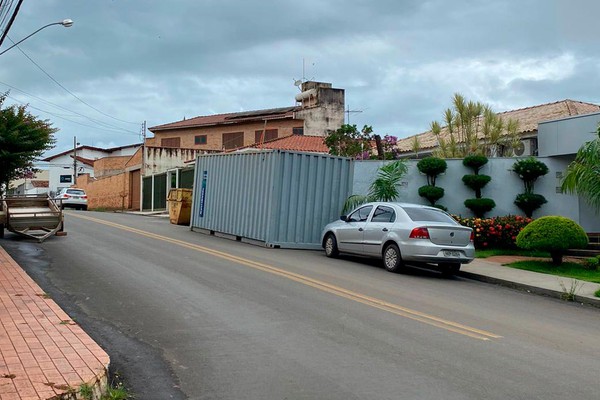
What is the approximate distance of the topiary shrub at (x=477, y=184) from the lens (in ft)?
66.6

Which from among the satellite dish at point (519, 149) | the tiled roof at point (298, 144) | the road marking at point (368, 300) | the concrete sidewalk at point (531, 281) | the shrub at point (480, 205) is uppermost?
the tiled roof at point (298, 144)

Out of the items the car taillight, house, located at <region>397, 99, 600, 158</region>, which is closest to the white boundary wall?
house, located at <region>397, 99, 600, 158</region>

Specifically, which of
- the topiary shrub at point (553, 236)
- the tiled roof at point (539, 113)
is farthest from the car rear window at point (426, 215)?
the tiled roof at point (539, 113)

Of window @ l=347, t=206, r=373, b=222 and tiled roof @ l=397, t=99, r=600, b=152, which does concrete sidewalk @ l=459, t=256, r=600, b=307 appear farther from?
tiled roof @ l=397, t=99, r=600, b=152

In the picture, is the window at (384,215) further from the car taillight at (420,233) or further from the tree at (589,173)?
the tree at (589,173)

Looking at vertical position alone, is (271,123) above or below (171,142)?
above

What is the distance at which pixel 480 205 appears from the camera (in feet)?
66.5

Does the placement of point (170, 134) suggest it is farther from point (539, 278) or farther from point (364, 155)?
point (539, 278)

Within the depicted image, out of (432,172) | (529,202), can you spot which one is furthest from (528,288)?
(432,172)

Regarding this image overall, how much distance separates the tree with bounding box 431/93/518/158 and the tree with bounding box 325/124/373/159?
4846 millimetres

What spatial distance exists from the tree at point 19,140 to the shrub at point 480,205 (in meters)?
14.6

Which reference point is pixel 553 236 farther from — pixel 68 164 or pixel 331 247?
pixel 68 164

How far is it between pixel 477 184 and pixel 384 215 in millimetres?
6505

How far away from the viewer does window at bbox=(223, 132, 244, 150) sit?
52.1m
